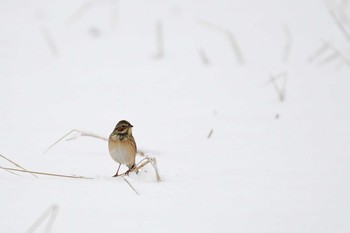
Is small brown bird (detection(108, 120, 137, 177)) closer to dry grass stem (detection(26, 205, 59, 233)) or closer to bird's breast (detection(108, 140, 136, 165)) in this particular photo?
bird's breast (detection(108, 140, 136, 165))

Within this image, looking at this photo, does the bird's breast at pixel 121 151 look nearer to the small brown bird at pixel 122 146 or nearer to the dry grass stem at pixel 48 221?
the small brown bird at pixel 122 146

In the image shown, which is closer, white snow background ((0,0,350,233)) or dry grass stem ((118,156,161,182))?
white snow background ((0,0,350,233))

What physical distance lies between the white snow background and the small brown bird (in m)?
0.18

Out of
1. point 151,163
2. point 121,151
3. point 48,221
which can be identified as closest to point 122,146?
point 121,151

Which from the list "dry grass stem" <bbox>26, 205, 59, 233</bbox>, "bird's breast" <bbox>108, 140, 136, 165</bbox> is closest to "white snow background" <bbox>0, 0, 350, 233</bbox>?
"dry grass stem" <bbox>26, 205, 59, 233</bbox>

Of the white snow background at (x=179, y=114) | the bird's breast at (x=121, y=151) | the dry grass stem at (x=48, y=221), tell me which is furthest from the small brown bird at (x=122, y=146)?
the dry grass stem at (x=48, y=221)

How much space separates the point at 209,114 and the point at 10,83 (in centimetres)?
249

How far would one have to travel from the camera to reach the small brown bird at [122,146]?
345cm

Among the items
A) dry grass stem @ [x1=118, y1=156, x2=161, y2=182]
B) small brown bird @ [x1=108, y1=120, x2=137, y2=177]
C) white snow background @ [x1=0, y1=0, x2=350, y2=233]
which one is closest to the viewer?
white snow background @ [x1=0, y1=0, x2=350, y2=233]

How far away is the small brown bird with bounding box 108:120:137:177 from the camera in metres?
3.45

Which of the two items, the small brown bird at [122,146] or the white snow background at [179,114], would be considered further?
the small brown bird at [122,146]

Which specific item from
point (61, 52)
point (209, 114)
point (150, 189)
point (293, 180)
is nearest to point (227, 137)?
point (209, 114)

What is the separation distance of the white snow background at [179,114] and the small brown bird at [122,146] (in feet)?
0.58

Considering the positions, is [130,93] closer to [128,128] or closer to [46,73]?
[46,73]
